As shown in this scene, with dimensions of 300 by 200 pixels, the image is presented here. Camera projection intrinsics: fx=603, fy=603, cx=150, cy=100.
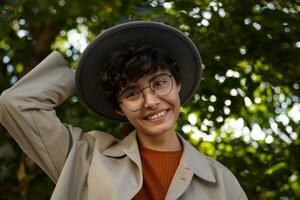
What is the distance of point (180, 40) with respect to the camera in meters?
2.19

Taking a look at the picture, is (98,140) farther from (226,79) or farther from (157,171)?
(226,79)

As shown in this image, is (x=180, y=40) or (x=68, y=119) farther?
(x=68, y=119)

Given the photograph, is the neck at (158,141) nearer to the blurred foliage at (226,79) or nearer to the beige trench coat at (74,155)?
the beige trench coat at (74,155)

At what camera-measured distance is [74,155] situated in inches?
80.7

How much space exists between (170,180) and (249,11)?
920mm

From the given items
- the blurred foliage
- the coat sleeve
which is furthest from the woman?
the blurred foliage

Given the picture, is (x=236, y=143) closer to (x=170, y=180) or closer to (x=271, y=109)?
(x=271, y=109)

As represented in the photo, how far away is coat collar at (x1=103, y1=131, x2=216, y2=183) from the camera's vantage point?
211 cm

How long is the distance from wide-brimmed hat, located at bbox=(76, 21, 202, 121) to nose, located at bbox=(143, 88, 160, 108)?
0.21m

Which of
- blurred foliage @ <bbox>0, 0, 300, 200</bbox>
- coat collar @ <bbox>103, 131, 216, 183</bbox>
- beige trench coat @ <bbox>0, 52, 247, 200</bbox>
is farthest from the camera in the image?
blurred foliage @ <bbox>0, 0, 300, 200</bbox>

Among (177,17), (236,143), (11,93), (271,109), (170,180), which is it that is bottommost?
(236,143)

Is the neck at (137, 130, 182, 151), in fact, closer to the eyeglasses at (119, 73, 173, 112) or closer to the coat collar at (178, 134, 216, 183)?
the coat collar at (178, 134, 216, 183)

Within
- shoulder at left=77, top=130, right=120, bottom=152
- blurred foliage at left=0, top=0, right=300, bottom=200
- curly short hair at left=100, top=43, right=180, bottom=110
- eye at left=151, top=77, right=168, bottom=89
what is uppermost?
curly short hair at left=100, top=43, right=180, bottom=110

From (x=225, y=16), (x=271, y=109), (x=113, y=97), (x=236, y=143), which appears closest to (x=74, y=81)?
(x=113, y=97)
